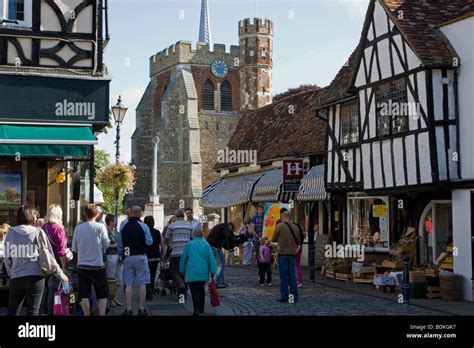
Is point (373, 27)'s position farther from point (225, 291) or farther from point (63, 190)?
point (63, 190)

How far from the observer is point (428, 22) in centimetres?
1692

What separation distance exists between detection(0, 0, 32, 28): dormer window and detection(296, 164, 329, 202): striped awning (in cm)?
1155

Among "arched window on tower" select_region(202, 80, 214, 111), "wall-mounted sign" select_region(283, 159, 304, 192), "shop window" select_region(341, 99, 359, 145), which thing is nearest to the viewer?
"wall-mounted sign" select_region(283, 159, 304, 192)

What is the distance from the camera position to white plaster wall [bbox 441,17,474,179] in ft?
49.8

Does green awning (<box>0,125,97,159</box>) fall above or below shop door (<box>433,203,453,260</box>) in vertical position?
above

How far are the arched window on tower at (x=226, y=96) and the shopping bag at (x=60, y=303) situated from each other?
5328 centimetres

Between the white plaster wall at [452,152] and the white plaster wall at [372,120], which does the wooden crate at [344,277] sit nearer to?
the white plaster wall at [372,120]

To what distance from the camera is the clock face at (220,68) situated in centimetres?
6262

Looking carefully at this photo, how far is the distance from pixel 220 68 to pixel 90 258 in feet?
175

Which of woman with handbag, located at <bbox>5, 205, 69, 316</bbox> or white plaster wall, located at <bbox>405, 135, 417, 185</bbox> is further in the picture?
white plaster wall, located at <bbox>405, 135, 417, 185</bbox>

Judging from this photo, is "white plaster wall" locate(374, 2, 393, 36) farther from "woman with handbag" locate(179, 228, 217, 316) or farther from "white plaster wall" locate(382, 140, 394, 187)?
"woman with handbag" locate(179, 228, 217, 316)

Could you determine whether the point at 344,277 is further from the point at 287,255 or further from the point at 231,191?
the point at 231,191

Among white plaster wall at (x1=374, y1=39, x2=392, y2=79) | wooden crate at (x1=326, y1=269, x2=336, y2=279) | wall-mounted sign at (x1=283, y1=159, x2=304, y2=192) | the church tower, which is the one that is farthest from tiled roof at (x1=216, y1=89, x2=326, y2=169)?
the church tower
